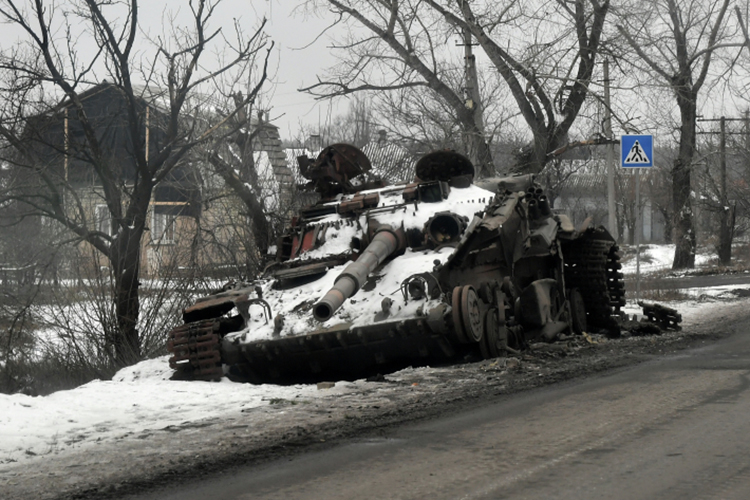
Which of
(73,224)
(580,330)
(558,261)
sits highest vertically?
(73,224)

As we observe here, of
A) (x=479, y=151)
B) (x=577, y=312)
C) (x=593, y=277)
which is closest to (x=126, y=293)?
(x=577, y=312)

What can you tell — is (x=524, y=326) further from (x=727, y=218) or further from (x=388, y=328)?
(x=727, y=218)

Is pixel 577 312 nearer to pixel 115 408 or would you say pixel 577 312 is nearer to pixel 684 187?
pixel 115 408

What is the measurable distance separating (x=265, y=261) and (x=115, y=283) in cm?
215

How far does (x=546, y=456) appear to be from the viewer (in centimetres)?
547

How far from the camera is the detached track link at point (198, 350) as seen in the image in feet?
32.6

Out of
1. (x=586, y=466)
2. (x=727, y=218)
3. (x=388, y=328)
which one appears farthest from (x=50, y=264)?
(x=727, y=218)

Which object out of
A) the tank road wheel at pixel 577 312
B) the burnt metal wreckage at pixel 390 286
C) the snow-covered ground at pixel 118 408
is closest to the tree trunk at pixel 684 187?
the tank road wheel at pixel 577 312

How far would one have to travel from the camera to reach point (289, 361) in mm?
10047

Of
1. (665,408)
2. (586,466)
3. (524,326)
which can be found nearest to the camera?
(586,466)

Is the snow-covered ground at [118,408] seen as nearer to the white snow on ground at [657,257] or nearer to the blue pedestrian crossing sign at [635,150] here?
the blue pedestrian crossing sign at [635,150]

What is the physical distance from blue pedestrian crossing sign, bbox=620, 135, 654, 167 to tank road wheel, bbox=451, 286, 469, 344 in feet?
30.1

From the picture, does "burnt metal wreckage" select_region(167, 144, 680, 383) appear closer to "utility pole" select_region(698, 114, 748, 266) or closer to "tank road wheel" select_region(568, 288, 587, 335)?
"tank road wheel" select_region(568, 288, 587, 335)

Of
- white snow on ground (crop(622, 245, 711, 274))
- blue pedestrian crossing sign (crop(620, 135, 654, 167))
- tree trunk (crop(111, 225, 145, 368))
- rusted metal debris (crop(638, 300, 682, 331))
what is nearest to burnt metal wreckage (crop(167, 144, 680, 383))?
rusted metal debris (crop(638, 300, 682, 331))
